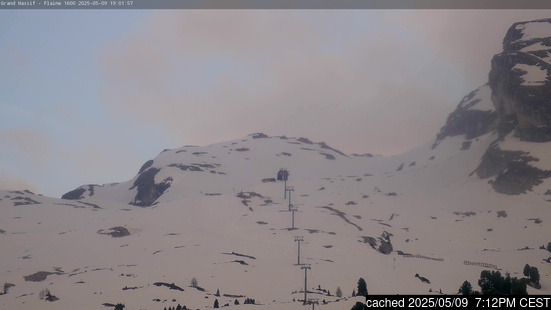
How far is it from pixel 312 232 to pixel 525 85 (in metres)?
78.4

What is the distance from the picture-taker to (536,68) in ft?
546

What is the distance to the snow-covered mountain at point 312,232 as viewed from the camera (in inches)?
3556

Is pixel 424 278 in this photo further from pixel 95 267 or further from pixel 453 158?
pixel 453 158

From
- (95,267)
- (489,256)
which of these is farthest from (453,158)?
(95,267)

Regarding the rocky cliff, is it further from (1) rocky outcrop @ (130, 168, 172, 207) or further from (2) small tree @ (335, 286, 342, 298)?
(1) rocky outcrop @ (130, 168, 172, 207)

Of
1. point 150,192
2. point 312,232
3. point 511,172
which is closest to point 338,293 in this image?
point 312,232

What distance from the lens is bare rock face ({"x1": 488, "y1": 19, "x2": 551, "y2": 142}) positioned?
156 meters

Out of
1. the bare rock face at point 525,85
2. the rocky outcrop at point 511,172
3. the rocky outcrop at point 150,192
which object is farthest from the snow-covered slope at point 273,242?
the bare rock face at point 525,85

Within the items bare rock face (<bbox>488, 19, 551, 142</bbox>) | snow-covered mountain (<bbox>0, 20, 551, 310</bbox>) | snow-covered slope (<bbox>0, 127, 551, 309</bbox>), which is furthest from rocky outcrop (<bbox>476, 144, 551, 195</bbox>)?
bare rock face (<bbox>488, 19, 551, 142</bbox>)

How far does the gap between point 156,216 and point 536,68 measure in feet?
370

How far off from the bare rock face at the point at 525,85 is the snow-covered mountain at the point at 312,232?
39cm

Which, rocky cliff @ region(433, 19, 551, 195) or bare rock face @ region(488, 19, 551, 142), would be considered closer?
rocky cliff @ region(433, 19, 551, 195)

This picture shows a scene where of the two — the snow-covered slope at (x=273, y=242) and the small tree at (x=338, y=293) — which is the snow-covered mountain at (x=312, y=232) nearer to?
the snow-covered slope at (x=273, y=242)

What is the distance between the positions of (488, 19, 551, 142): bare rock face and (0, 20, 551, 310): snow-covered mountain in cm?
39
